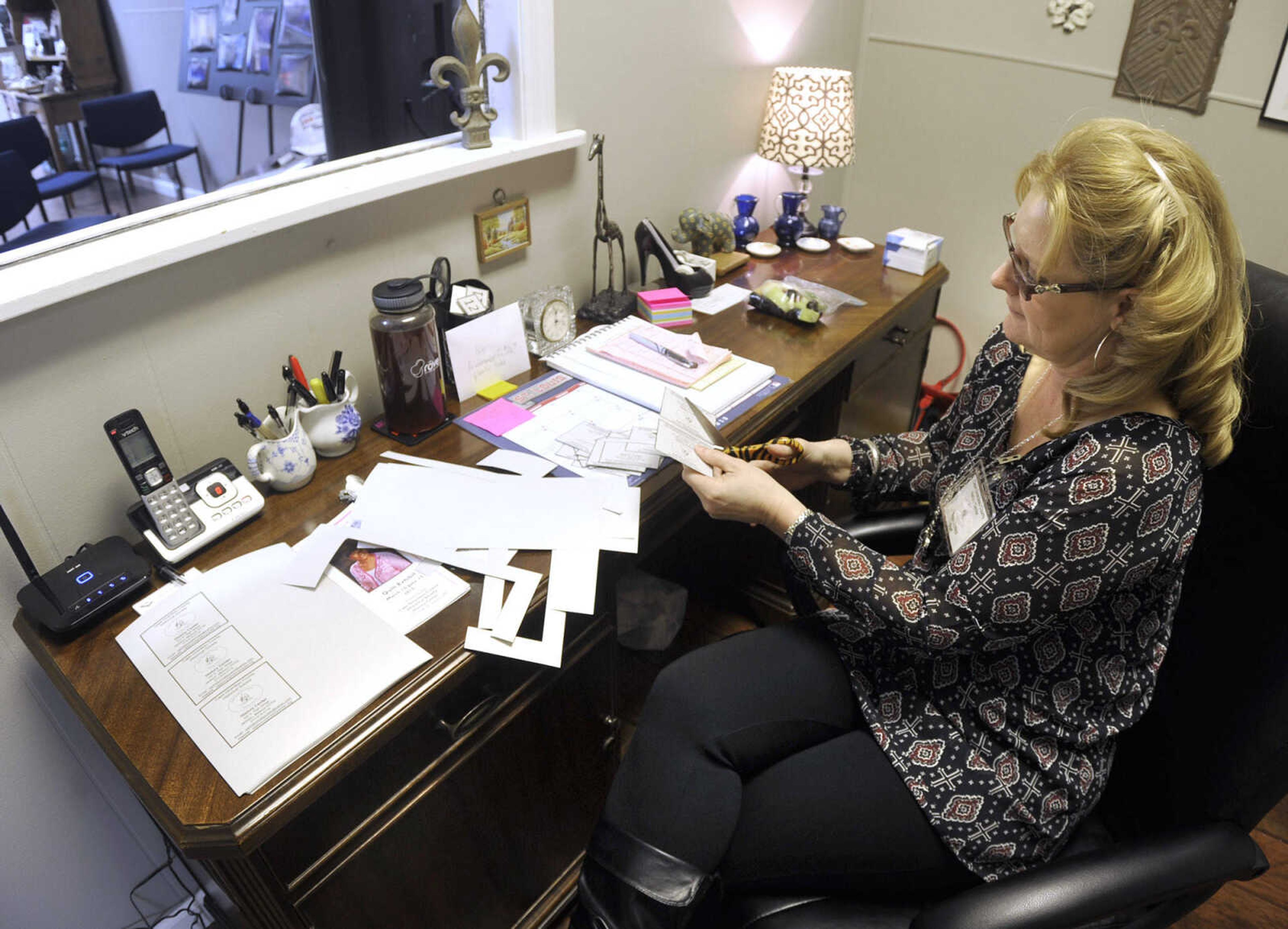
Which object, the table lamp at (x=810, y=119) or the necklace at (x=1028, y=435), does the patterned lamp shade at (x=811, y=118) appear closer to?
the table lamp at (x=810, y=119)

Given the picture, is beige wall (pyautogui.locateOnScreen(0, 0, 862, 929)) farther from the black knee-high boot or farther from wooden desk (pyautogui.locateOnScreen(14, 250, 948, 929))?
the black knee-high boot

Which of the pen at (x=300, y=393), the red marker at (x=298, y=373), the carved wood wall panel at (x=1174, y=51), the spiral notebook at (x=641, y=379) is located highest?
the carved wood wall panel at (x=1174, y=51)

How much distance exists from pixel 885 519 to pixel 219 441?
41.9 inches

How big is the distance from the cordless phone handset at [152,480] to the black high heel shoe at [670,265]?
1042 mm

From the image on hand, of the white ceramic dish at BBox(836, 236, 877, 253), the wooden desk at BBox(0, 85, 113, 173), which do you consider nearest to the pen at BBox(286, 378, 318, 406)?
the white ceramic dish at BBox(836, 236, 877, 253)

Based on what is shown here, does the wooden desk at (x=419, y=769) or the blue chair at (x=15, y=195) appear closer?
the wooden desk at (x=419, y=769)

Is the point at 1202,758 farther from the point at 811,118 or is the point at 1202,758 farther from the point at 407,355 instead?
the point at 811,118

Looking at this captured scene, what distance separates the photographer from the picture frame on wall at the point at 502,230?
147 cm

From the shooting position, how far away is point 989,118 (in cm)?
243

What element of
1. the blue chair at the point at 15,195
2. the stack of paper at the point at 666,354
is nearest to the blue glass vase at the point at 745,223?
the stack of paper at the point at 666,354

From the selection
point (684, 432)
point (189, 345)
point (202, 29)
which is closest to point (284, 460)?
point (189, 345)

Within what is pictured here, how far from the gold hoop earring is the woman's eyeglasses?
0.19 feet

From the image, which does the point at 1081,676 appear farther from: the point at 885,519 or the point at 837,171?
the point at 837,171

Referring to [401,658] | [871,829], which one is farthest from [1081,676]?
[401,658]
